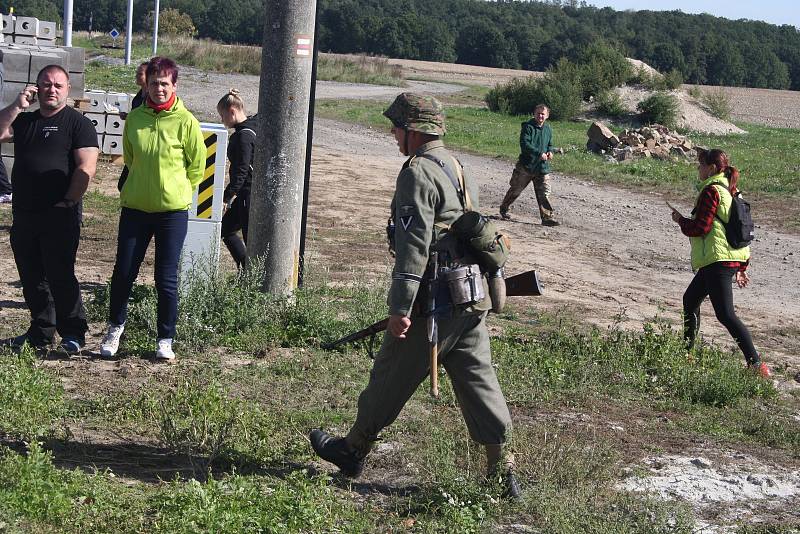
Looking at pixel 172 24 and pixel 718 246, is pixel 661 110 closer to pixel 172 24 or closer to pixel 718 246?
pixel 718 246

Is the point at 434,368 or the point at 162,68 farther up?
the point at 162,68

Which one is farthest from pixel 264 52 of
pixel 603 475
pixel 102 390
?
pixel 603 475

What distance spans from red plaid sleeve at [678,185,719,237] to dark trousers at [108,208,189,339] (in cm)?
379

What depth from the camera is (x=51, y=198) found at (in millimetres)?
7012

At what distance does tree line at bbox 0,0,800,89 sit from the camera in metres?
96.8

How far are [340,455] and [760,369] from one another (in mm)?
3928

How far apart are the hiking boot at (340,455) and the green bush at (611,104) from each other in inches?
1294

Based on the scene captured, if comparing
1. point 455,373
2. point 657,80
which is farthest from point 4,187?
point 657,80

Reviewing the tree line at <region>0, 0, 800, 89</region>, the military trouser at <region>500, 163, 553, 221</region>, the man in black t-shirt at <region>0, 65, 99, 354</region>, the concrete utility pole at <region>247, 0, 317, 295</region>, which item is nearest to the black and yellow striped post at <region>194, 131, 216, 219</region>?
the concrete utility pole at <region>247, 0, 317, 295</region>

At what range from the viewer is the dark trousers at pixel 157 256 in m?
7.04

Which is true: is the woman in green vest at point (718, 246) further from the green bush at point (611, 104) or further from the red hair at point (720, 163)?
the green bush at point (611, 104)

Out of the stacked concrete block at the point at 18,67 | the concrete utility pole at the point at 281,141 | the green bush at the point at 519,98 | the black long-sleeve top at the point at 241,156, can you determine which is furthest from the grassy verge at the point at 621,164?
the concrete utility pole at the point at 281,141

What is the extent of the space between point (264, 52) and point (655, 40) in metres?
103

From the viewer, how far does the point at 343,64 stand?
59281 millimetres
